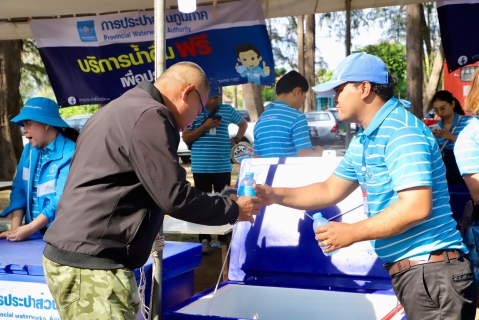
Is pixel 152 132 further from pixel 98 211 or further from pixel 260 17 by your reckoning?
pixel 260 17

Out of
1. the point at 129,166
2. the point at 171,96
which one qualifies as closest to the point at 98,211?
the point at 129,166

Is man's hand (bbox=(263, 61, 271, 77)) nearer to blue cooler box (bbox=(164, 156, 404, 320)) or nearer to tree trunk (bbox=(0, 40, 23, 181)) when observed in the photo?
blue cooler box (bbox=(164, 156, 404, 320))

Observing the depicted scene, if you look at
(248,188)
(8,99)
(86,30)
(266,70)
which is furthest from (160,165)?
(8,99)

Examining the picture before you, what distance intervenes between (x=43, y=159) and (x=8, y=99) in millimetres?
8835

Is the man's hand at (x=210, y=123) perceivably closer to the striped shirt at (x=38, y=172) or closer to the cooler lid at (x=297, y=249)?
the cooler lid at (x=297, y=249)

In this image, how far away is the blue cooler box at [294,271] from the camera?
3.23 meters

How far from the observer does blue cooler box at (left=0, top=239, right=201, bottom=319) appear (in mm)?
2760

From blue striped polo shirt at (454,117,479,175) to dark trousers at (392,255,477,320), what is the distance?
414mm

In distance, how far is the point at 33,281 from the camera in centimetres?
278

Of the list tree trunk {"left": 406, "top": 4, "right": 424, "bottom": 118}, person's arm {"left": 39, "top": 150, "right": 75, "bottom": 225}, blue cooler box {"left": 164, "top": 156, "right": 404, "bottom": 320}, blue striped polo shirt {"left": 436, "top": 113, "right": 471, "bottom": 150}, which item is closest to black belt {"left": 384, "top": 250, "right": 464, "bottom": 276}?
blue cooler box {"left": 164, "top": 156, "right": 404, "bottom": 320}

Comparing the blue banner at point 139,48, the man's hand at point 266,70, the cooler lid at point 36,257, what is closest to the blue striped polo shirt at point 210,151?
the blue banner at point 139,48

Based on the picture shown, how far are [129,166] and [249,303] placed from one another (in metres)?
1.62

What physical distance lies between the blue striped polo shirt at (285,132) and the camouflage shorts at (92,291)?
2877mm

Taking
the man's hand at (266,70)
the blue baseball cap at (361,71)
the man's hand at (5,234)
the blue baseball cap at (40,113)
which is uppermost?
the blue baseball cap at (361,71)
